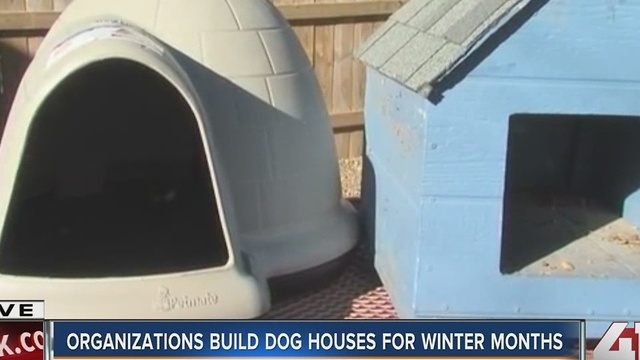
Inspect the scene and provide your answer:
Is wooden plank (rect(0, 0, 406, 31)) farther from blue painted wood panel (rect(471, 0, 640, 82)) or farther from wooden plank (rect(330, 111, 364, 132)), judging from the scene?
blue painted wood panel (rect(471, 0, 640, 82))

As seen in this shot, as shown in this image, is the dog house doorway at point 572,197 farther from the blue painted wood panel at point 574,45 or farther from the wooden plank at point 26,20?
the wooden plank at point 26,20

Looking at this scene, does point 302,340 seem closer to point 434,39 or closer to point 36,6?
point 434,39

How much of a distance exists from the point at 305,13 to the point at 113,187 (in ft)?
7.13

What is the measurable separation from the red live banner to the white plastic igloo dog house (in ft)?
→ 0.25

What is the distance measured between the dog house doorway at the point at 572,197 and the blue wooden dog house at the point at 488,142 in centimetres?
1

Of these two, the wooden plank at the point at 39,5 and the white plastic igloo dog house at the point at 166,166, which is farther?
the wooden plank at the point at 39,5

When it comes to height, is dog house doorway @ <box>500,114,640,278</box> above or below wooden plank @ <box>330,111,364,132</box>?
above

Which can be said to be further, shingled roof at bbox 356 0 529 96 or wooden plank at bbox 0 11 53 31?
wooden plank at bbox 0 11 53 31

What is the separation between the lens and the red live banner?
5.27ft

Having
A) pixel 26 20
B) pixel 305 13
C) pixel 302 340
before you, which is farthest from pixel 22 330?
pixel 305 13

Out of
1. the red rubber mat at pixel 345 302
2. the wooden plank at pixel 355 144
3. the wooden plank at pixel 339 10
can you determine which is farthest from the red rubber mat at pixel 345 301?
the wooden plank at pixel 355 144

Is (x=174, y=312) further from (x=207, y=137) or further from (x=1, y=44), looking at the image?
(x=1, y=44)

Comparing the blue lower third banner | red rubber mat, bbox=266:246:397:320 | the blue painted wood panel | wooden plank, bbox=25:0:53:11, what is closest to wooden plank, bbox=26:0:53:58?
wooden plank, bbox=25:0:53:11

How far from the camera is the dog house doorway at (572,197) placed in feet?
6.48
